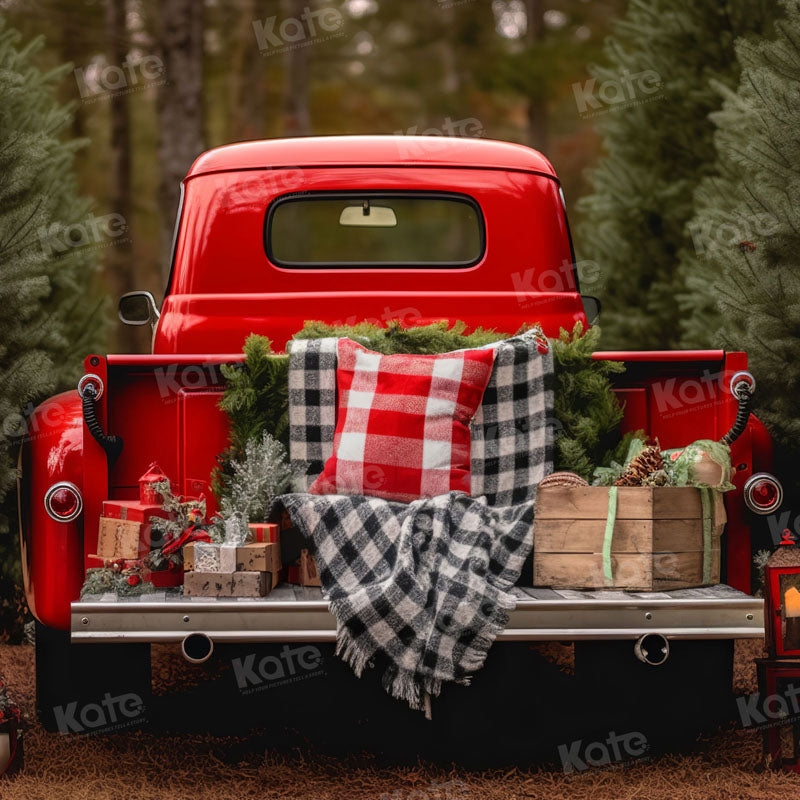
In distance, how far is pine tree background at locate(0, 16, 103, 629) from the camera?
5742 millimetres

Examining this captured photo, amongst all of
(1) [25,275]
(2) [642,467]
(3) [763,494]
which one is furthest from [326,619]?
(1) [25,275]

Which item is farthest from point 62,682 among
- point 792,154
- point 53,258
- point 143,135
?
point 143,135

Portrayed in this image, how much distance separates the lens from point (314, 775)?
381cm

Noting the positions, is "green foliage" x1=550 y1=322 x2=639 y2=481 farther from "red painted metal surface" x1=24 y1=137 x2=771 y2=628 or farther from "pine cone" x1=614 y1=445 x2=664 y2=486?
"pine cone" x1=614 y1=445 x2=664 y2=486

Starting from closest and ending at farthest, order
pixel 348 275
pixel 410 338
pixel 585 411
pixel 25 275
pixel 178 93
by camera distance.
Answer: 1. pixel 585 411
2. pixel 410 338
3. pixel 348 275
4. pixel 25 275
5. pixel 178 93

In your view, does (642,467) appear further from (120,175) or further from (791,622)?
(120,175)

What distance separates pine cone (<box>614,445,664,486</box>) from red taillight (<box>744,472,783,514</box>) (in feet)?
1.10

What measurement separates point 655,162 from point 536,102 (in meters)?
11.9

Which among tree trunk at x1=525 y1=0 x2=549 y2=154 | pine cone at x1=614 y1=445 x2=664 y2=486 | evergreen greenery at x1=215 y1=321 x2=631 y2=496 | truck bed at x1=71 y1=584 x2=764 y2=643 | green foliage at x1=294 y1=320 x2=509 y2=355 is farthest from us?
tree trunk at x1=525 y1=0 x2=549 y2=154

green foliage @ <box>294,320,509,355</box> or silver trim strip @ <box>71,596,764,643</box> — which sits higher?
green foliage @ <box>294,320,509,355</box>

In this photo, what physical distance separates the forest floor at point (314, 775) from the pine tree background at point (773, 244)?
210 cm

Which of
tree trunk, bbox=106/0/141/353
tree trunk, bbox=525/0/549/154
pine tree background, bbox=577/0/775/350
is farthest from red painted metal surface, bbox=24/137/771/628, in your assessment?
tree trunk, bbox=525/0/549/154

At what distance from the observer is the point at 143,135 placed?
1102 inches

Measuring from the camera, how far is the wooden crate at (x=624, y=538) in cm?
353
